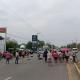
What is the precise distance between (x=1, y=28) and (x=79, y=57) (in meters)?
55.5

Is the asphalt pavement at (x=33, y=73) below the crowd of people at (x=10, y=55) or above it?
below

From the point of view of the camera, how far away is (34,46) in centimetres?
11706

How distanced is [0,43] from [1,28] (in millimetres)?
15486

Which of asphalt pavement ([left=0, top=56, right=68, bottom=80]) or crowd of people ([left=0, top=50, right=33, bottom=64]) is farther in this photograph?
crowd of people ([left=0, top=50, right=33, bottom=64])

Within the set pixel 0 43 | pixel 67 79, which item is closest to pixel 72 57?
pixel 67 79

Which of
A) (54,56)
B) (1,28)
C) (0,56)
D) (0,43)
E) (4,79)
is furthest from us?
(1,28)

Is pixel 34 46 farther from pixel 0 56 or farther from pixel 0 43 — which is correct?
pixel 0 56

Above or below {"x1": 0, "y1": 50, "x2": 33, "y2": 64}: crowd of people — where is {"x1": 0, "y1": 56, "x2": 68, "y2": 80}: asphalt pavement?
below

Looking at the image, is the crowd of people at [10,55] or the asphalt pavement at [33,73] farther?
the crowd of people at [10,55]

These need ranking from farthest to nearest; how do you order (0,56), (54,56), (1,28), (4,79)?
1. (1,28)
2. (0,56)
3. (54,56)
4. (4,79)

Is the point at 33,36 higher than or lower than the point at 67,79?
higher

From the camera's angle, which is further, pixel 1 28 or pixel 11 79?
pixel 1 28

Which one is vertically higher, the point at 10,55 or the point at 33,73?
the point at 10,55

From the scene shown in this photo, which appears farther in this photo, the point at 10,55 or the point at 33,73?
the point at 10,55
